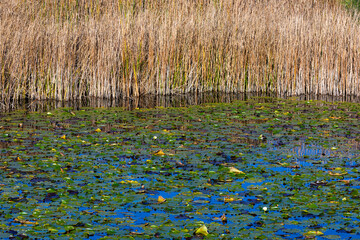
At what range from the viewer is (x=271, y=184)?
211 inches

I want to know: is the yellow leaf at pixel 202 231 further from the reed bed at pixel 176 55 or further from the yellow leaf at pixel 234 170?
the reed bed at pixel 176 55

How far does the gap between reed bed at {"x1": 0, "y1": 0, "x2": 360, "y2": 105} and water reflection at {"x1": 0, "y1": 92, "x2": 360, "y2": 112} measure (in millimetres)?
226

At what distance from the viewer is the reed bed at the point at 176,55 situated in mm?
10500

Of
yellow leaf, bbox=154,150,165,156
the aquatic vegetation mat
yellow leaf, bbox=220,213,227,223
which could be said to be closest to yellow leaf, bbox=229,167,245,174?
the aquatic vegetation mat

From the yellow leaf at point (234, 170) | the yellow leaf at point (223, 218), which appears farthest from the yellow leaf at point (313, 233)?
the yellow leaf at point (234, 170)

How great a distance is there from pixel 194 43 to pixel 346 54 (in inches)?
151

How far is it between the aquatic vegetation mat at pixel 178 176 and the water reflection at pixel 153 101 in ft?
3.12

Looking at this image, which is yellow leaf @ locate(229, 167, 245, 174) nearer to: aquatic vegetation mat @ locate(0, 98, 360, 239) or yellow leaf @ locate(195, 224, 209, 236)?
aquatic vegetation mat @ locate(0, 98, 360, 239)

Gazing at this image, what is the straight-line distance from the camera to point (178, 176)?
562 centimetres

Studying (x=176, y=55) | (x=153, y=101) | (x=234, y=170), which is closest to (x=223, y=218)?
(x=234, y=170)

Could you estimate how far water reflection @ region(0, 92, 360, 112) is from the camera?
10070 mm

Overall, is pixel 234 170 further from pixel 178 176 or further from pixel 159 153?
pixel 159 153

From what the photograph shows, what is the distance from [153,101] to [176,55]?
1.44 metres

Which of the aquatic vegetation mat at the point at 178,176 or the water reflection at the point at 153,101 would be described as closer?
the aquatic vegetation mat at the point at 178,176
